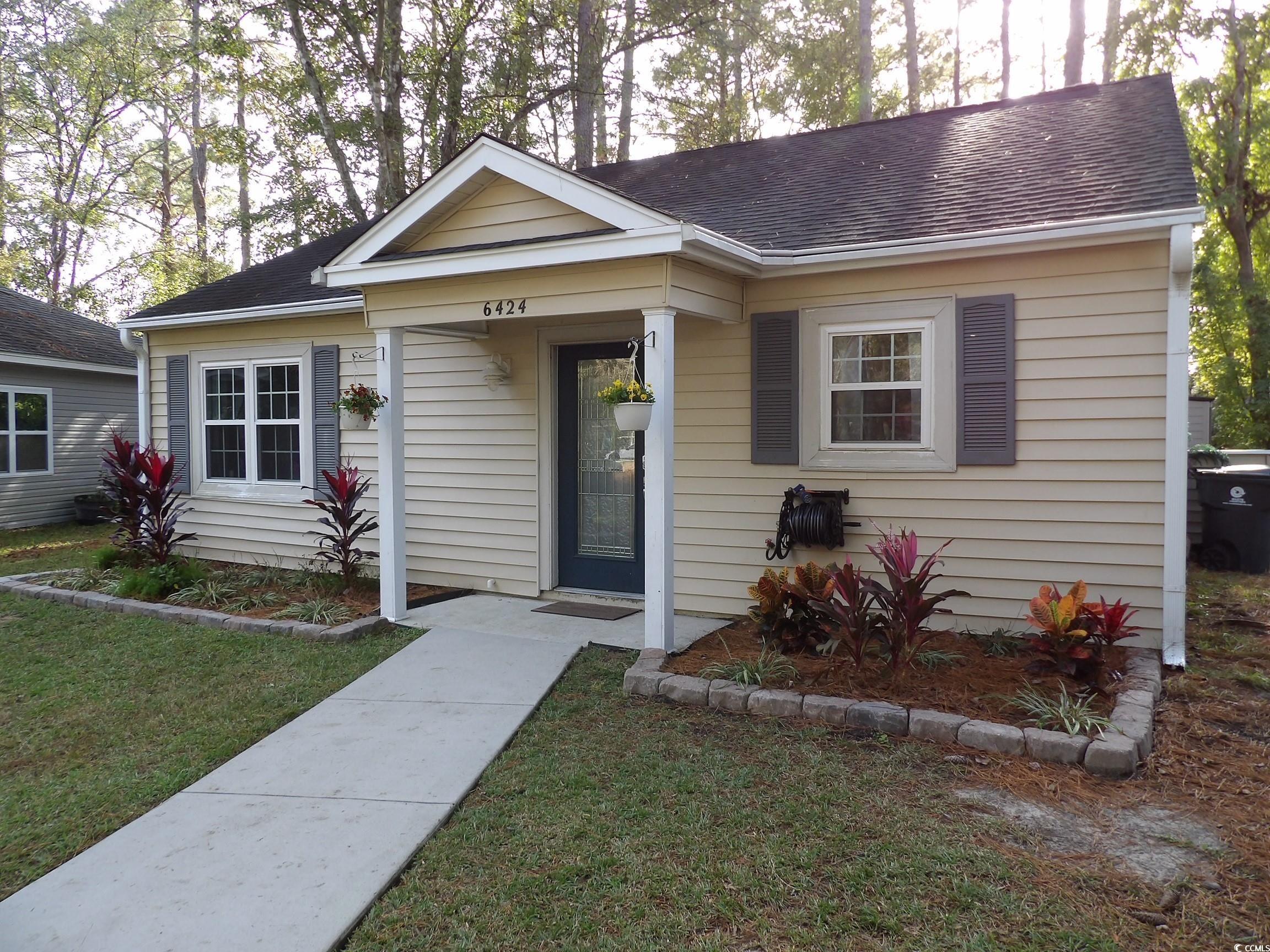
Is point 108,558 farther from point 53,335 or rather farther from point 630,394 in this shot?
point 53,335

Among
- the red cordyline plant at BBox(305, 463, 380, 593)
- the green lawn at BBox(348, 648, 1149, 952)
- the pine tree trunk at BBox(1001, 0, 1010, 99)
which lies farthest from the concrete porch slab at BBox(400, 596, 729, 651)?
the pine tree trunk at BBox(1001, 0, 1010, 99)

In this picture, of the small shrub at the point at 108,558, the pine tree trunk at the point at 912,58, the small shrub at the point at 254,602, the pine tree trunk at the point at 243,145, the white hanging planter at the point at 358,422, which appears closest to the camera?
the white hanging planter at the point at 358,422

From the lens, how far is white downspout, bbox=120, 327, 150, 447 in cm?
944

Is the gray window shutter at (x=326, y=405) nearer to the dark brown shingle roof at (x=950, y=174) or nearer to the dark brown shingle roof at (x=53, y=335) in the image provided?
the dark brown shingle roof at (x=950, y=174)

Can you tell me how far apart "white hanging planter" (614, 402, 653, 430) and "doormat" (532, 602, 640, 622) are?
1861mm

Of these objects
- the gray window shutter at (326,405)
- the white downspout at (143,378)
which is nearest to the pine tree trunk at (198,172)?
the white downspout at (143,378)

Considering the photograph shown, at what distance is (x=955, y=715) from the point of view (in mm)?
4145

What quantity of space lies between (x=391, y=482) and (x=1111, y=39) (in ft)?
55.7

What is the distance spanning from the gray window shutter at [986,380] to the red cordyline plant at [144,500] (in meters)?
6.85

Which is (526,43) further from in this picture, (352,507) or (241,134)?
(352,507)

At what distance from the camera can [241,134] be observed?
52.6 feet

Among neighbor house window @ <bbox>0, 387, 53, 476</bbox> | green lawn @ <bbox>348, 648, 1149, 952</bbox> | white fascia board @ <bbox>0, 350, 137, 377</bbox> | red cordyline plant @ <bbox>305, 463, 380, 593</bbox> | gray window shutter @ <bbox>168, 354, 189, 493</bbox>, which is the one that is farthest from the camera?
neighbor house window @ <bbox>0, 387, 53, 476</bbox>

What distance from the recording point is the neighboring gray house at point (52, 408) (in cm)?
1282

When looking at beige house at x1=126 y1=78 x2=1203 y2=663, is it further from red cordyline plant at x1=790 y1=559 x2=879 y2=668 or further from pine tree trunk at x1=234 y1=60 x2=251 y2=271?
pine tree trunk at x1=234 y1=60 x2=251 y2=271
